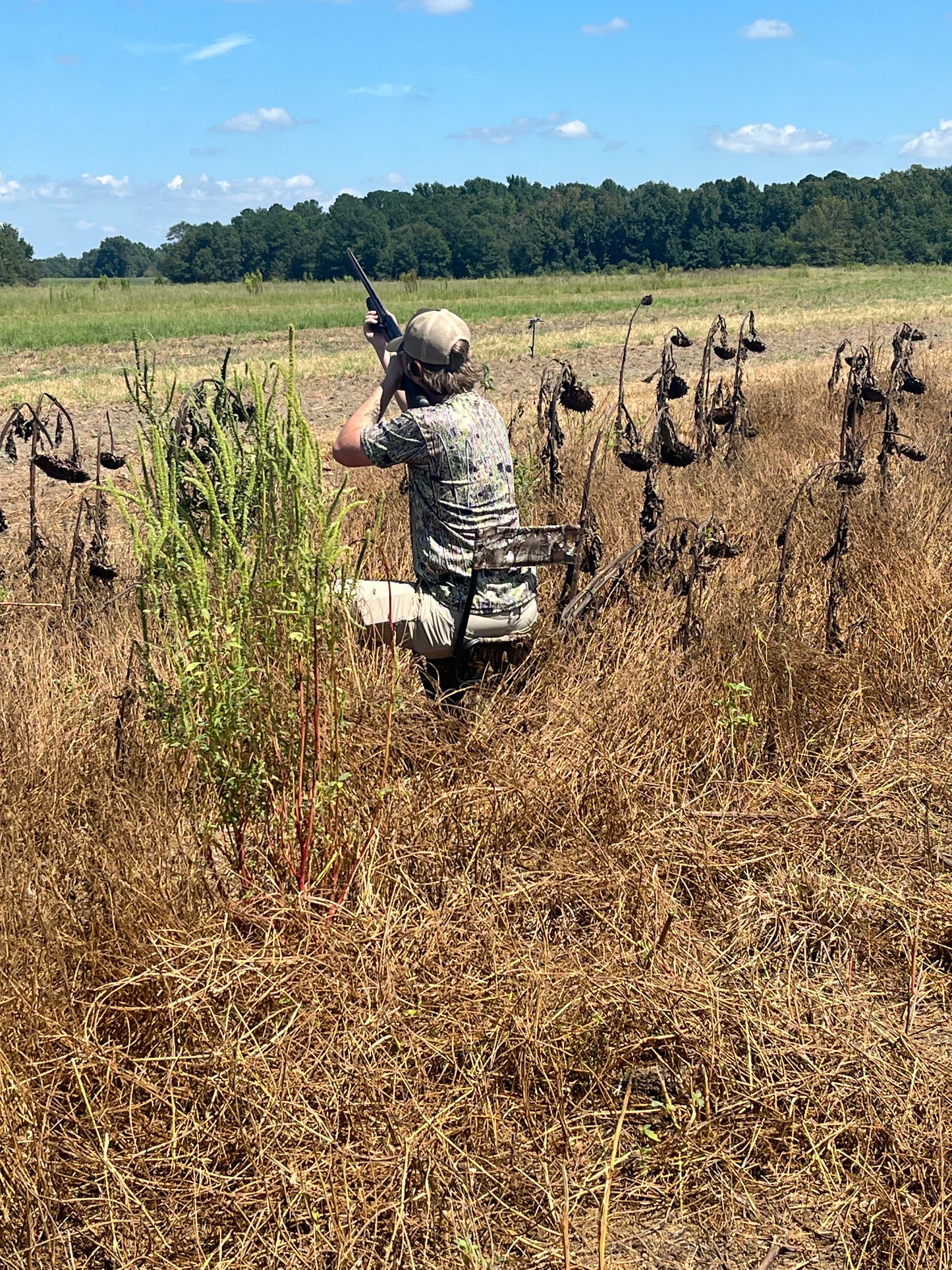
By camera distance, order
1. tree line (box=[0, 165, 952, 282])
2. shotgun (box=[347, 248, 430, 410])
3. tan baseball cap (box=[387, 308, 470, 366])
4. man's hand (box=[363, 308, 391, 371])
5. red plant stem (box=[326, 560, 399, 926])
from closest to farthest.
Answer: red plant stem (box=[326, 560, 399, 926]) → tan baseball cap (box=[387, 308, 470, 366]) → shotgun (box=[347, 248, 430, 410]) → man's hand (box=[363, 308, 391, 371]) → tree line (box=[0, 165, 952, 282])

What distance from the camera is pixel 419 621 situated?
3441mm

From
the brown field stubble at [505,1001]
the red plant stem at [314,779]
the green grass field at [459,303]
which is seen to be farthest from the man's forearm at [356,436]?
the green grass field at [459,303]

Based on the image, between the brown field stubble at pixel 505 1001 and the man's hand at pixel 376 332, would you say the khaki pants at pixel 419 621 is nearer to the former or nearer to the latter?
the brown field stubble at pixel 505 1001

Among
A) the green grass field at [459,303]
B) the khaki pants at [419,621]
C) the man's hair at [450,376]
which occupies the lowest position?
the khaki pants at [419,621]

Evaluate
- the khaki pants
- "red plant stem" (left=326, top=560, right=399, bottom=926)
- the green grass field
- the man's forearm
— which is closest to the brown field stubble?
"red plant stem" (left=326, top=560, right=399, bottom=926)

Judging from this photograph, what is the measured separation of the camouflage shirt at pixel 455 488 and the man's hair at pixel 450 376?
4 cm

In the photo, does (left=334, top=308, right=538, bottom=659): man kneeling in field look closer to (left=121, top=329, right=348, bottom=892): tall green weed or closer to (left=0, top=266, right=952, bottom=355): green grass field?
(left=121, top=329, right=348, bottom=892): tall green weed

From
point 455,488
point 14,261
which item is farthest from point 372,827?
point 14,261

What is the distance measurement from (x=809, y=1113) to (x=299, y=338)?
88.5 ft

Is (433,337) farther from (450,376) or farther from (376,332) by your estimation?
(376,332)

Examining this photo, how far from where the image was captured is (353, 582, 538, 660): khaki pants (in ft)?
11.3

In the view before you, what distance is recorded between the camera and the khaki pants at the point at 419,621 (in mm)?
3443

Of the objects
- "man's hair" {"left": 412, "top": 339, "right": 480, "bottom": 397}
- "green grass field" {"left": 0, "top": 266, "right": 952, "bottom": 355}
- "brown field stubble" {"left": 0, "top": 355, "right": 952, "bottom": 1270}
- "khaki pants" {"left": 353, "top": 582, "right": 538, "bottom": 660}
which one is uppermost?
"green grass field" {"left": 0, "top": 266, "right": 952, "bottom": 355}

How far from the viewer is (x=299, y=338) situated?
27.4 metres
